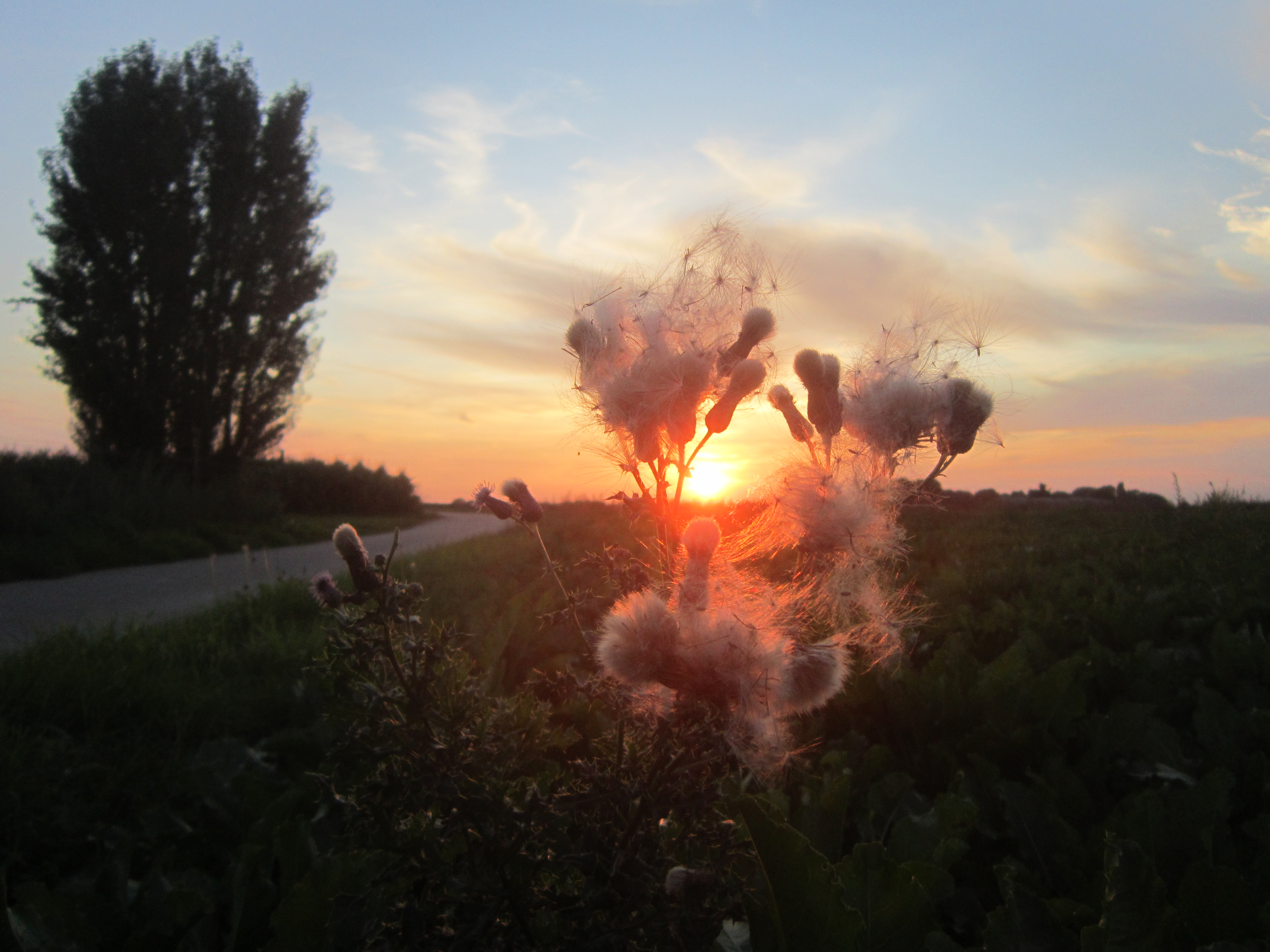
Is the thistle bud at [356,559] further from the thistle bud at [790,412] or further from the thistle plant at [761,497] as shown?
the thistle bud at [790,412]

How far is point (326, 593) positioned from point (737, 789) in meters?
0.85

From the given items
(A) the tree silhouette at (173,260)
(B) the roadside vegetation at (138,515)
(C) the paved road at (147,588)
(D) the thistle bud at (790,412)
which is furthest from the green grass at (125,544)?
(D) the thistle bud at (790,412)

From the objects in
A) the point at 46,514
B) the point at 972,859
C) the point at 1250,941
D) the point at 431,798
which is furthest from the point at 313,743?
the point at 46,514

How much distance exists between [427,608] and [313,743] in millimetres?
2128

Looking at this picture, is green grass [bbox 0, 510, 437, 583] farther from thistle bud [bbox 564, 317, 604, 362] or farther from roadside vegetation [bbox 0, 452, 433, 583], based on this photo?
thistle bud [bbox 564, 317, 604, 362]

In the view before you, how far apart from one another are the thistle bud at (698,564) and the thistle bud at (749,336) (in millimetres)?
315

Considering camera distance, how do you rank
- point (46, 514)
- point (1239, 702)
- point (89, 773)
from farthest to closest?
point (46, 514)
point (89, 773)
point (1239, 702)

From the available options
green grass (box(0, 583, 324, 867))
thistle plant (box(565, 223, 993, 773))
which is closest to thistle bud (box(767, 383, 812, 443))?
thistle plant (box(565, 223, 993, 773))

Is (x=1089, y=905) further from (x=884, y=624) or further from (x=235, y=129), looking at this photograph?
(x=235, y=129)

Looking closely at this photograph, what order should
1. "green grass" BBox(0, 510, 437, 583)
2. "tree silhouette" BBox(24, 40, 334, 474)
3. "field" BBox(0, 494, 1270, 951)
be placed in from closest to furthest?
"field" BBox(0, 494, 1270, 951)
"green grass" BBox(0, 510, 437, 583)
"tree silhouette" BBox(24, 40, 334, 474)

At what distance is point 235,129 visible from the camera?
21203 millimetres

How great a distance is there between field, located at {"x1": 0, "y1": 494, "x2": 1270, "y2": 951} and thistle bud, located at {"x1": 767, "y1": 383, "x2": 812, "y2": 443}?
0.44 meters

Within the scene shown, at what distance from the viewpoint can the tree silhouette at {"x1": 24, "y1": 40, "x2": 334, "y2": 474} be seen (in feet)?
64.3

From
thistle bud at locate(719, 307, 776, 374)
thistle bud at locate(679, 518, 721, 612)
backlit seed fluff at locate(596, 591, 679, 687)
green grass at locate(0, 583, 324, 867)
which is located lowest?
green grass at locate(0, 583, 324, 867)
